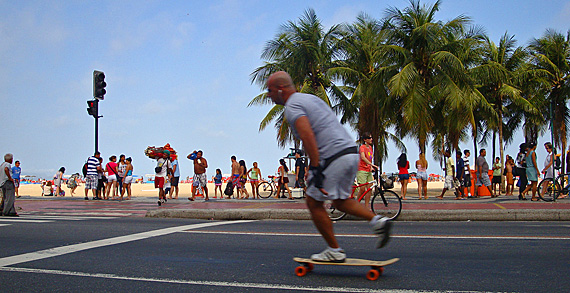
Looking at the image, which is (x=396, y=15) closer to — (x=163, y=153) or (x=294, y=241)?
(x=163, y=153)

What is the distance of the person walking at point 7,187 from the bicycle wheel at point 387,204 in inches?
313

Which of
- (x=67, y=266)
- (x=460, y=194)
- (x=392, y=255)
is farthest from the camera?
(x=460, y=194)

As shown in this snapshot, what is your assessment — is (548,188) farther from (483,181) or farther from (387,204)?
(387,204)

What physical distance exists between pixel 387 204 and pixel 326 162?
6.59 meters

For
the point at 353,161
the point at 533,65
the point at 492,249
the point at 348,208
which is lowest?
the point at 492,249

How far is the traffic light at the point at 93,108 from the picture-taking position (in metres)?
19.6

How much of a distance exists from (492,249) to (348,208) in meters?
→ 2.61

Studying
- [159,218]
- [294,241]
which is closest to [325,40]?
[159,218]

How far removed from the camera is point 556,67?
31859 millimetres

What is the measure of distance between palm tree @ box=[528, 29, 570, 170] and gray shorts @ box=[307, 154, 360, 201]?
3178 centimetres

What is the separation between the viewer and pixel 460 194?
1870 centimetres

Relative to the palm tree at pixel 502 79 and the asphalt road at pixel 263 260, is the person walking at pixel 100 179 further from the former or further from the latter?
the palm tree at pixel 502 79

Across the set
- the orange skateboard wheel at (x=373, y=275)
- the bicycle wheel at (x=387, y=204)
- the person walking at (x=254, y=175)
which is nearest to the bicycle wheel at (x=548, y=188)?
the bicycle wheel at (x=387, y=204)

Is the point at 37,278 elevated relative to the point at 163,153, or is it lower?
lower
